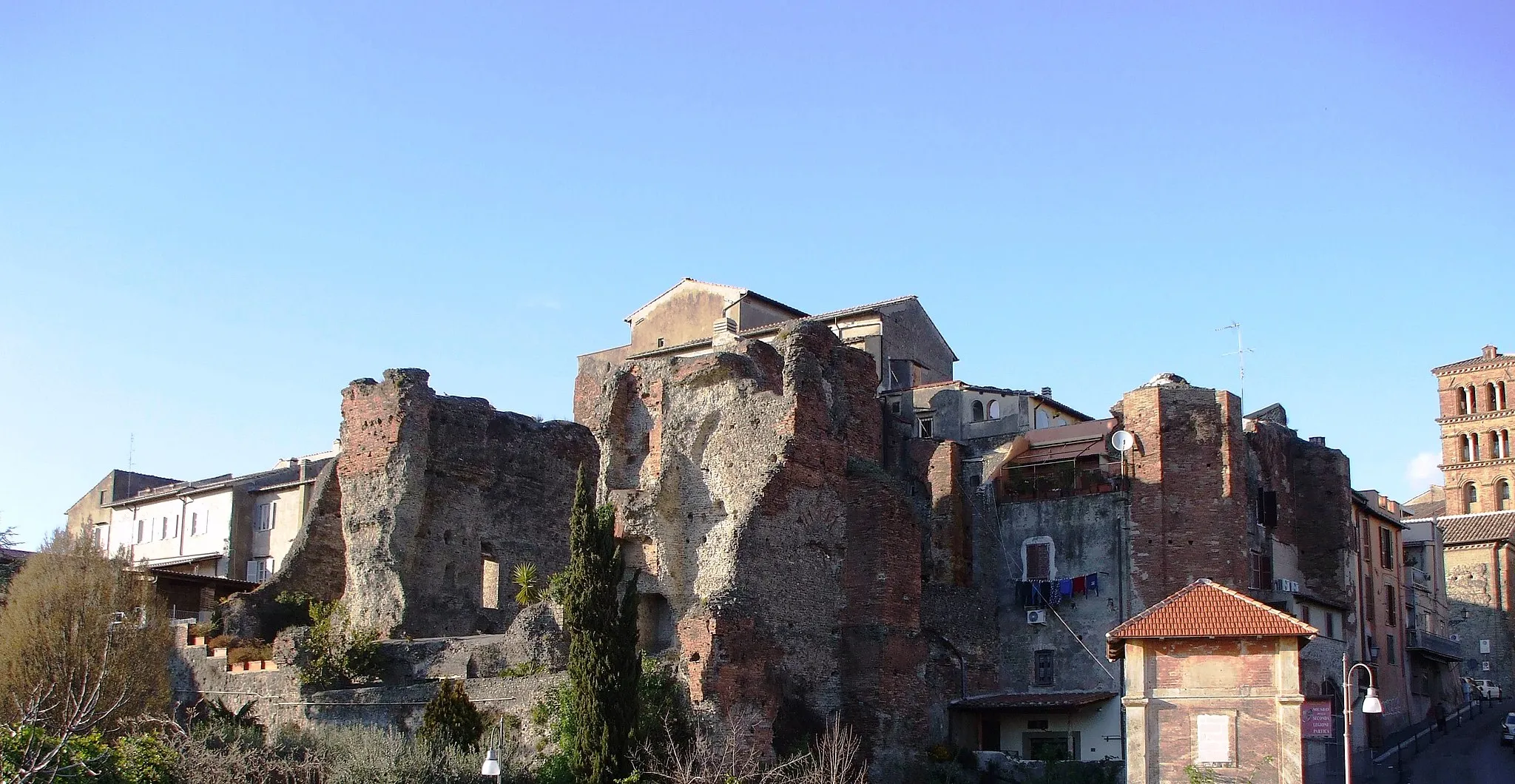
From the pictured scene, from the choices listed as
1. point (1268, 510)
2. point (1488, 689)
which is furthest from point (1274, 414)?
point (1488, 689)

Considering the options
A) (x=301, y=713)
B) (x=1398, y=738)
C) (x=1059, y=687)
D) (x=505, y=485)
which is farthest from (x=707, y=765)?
(x=1398, y=738)

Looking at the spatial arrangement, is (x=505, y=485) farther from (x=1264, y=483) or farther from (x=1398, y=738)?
(x=1398, y=738)

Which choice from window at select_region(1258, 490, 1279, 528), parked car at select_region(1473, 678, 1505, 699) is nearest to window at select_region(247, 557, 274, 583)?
window at select_region(1258, 490, 1279, 528)

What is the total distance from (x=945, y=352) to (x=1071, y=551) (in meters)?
18.9

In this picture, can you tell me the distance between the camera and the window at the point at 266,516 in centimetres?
5706

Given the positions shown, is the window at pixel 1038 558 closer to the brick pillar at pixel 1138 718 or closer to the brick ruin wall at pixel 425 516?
the brick ruin wall at pixel 425 516

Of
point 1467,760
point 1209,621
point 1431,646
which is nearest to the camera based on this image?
point 1209,621

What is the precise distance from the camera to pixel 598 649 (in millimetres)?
29719

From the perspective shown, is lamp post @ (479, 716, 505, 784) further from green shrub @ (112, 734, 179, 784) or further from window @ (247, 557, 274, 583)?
window @ (247, 557, 274, 583)

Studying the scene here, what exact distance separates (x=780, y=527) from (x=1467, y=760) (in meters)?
23.4

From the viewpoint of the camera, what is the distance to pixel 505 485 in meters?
40.6

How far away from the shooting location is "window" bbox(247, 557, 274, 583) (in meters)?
55.9

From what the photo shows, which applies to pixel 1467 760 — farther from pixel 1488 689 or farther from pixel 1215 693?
pixel 1488 689

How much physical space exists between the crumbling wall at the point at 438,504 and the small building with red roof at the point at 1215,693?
16123 mm
